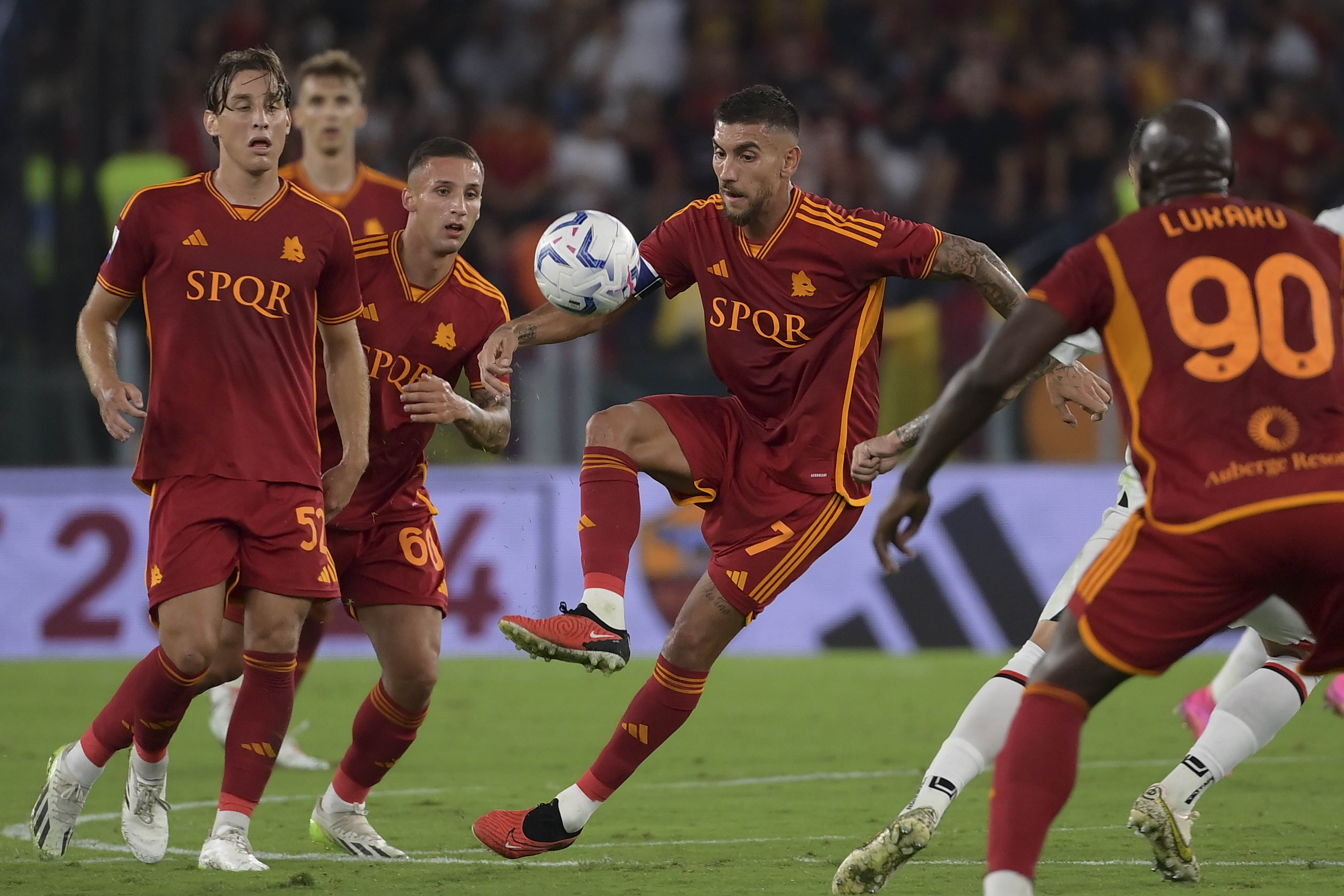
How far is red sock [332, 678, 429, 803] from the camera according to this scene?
20.3ft

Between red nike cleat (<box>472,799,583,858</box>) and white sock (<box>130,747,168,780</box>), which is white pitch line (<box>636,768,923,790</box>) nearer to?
red nike cleat (<box>472,799,583,858</box>)

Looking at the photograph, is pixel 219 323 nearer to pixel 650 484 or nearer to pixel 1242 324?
pixel 1242 324

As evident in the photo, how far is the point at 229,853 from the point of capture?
559cm

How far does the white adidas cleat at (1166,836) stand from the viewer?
527 centimetres

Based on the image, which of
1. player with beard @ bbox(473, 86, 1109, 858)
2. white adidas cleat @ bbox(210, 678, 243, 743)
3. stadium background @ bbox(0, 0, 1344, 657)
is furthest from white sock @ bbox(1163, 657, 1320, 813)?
stadium background @ bbox(0, 0, 1344, 657)

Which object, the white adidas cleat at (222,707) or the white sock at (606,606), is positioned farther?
the white adidas cleat at (222,707)

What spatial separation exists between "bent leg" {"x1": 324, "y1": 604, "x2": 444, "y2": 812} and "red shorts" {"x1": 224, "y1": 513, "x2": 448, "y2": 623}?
4cm

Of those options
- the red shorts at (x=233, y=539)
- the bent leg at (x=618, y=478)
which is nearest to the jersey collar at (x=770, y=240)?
the bent leg at (x=618, y=478)

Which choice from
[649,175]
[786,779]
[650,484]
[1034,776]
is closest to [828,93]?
[649,175]

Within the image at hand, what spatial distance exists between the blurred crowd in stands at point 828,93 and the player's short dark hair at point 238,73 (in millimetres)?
8287

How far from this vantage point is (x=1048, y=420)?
1244 cm

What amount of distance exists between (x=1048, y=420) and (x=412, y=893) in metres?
8.08

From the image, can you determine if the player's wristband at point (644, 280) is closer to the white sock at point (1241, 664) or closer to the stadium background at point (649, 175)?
the white sock at point (1241, 664)

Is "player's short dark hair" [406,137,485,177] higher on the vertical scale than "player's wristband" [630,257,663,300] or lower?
higher
